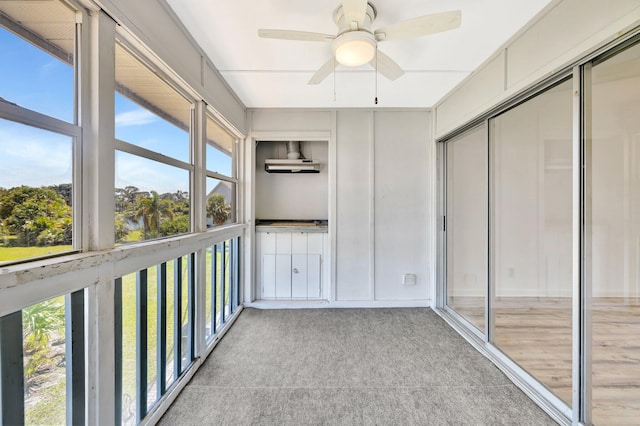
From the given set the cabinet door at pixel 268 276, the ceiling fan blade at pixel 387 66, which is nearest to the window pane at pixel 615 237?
the ceiling fan blade at pixel 387 66

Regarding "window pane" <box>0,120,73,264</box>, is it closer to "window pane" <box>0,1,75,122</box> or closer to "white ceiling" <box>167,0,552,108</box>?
"window pane" <box>0,1,75,122</box>

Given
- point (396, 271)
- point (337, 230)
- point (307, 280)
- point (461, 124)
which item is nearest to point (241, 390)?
point (307, 280)

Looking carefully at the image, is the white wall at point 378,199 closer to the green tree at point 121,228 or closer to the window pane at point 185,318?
the window pane at point 185,318

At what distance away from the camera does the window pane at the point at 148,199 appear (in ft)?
4.68

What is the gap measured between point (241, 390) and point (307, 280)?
5.80ft

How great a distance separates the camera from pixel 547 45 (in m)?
1.68

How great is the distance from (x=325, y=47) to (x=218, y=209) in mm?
1908

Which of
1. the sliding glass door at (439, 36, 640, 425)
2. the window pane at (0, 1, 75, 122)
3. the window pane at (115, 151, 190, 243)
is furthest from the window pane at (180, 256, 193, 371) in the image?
the sliding glass door at (439, 36, 640, 425)

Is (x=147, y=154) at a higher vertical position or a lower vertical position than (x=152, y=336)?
higher

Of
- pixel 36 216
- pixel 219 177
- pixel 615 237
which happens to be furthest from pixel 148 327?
A: pixel 615 237

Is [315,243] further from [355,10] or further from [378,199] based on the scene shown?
[355,10]

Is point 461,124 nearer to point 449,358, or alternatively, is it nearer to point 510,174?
point 510,174

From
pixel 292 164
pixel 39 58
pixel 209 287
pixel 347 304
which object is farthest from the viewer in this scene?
pixel 292 164

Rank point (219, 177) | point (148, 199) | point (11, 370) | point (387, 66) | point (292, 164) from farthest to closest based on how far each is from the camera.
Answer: point (292, 164) < point (219, 177) < point (387, 66) < point (148, 199) < point (11, 370)
